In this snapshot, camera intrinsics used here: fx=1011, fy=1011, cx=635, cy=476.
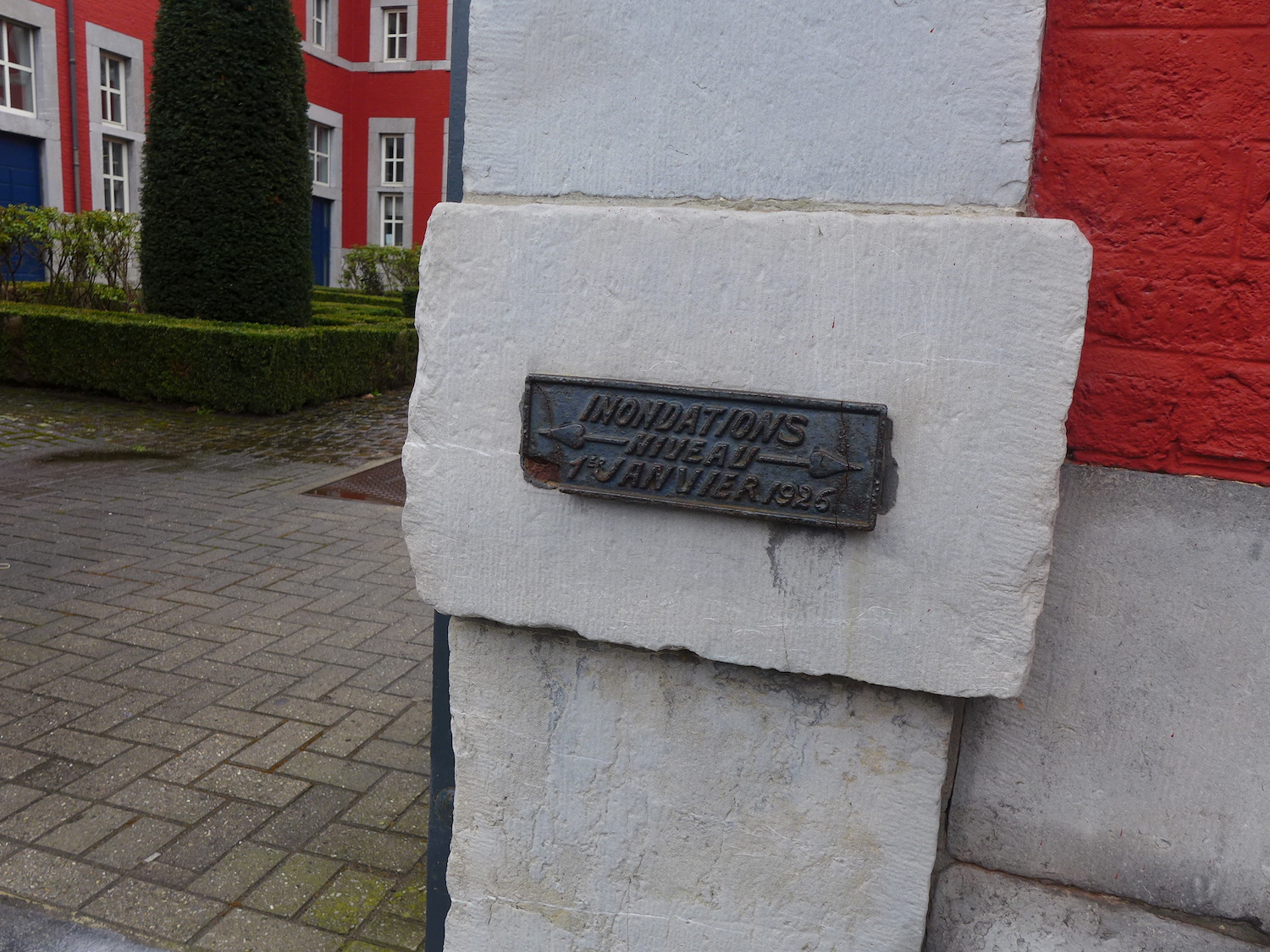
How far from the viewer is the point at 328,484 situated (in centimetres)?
736

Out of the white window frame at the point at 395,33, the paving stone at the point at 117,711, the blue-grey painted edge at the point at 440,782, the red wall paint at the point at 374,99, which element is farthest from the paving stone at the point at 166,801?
the white window frame at the point at 395,33

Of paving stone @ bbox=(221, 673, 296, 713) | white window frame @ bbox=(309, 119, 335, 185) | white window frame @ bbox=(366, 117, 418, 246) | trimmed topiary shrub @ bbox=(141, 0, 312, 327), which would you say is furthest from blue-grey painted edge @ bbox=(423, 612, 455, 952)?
white window frame @ bbox=(309, 119, 335, 185)

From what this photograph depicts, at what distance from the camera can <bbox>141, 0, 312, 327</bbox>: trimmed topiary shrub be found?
33.1 feet

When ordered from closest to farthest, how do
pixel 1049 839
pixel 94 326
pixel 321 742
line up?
pixel 1049 839
pixel 321 742
pixel 94 326

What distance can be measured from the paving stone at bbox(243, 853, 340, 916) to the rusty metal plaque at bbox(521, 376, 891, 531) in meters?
1.70

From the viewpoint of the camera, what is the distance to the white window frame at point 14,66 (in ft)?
48.6

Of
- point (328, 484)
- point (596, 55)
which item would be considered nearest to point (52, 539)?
point (328, 484)

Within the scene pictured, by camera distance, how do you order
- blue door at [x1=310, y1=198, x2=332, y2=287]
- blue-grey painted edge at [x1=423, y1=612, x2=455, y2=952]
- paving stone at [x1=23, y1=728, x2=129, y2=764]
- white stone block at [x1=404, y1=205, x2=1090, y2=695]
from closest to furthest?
white stone block at [x1=404, y1=205, x2=1090, y2=695] < blue-grey painted edge at [x1=423, y1=612, x2=455, y2=952] < paving stone at [x1=23, y1=728, x2=129, y2=764] < blue door at [x1=310, y1=198, x2=332, y2=287]

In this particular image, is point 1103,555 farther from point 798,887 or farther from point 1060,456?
point 798,887

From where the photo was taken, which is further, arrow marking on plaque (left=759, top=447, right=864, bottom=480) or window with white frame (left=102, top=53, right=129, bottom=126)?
window with white frame (left=102, top=53, right=129, bottom=126)

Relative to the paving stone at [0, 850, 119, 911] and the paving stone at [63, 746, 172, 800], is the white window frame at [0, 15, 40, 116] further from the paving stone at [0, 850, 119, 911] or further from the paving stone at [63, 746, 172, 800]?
the paving stone at [0, 850, 119, 911]

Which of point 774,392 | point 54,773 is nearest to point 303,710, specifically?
point 54,773

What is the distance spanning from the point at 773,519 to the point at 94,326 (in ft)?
34.5

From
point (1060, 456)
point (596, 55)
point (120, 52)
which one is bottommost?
point (1060, 456)
